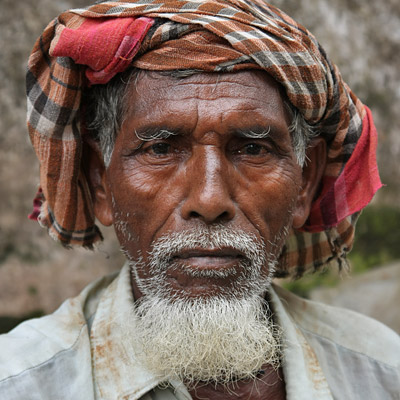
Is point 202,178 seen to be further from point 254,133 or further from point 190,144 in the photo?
point 254,133

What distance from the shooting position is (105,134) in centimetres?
211

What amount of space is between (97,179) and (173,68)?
609mm

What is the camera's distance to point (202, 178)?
1.81 m

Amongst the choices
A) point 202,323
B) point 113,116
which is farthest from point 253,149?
point 202,323

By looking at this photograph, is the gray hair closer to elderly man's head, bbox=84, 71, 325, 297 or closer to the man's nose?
elderly man's head, bbox=84, 71, 325, 297

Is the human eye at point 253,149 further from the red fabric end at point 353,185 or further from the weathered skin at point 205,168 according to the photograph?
the red fabric end at point 353,185

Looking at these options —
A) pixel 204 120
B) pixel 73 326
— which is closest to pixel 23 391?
pixel 73 326

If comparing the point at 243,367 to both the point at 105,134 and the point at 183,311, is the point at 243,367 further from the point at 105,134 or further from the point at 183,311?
the point at 105,134

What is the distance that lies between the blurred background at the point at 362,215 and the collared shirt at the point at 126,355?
33 centimetres

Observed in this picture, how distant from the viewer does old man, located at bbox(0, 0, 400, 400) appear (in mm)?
1841

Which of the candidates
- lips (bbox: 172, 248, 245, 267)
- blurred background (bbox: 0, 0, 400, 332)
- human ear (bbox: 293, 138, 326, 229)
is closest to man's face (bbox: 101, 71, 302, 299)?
lips (bbox: 172, 248, 245, 267)

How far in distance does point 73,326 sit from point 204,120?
0.90m

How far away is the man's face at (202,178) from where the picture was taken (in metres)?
1.82

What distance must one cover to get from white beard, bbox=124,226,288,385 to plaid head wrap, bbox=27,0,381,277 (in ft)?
1.54
